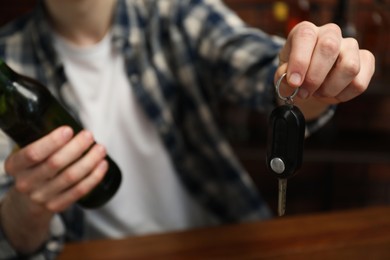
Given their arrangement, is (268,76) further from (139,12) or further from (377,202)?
(377,202)

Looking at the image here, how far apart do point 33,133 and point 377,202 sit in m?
1.44

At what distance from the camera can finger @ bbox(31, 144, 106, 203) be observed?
0.64 meters

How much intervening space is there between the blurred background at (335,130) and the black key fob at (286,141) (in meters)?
0.95

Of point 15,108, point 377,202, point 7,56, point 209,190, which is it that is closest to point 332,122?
point 377,202

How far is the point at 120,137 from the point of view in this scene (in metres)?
1.00

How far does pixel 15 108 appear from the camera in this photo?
70 cm

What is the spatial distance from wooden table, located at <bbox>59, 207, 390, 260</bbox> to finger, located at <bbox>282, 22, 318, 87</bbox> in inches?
12.3

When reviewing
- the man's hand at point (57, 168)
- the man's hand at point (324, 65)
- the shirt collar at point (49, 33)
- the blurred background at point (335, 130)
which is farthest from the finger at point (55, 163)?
the blurred background at point (335, 130)

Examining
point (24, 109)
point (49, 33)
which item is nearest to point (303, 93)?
point (24, 109)

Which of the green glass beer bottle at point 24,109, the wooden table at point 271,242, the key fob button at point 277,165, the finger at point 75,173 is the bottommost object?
the wooden table at point 271,242

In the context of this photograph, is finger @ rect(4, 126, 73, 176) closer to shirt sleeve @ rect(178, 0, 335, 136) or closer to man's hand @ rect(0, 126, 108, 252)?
man's hand @ rect(0, 126, 108, 252)

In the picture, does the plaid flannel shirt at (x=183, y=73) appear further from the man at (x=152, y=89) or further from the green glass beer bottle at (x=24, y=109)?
the green glass beer bottle at (x=24, y=109)

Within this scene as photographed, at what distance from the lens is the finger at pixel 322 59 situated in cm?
49

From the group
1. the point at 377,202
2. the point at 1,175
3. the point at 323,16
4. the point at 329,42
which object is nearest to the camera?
the point at 329,42
